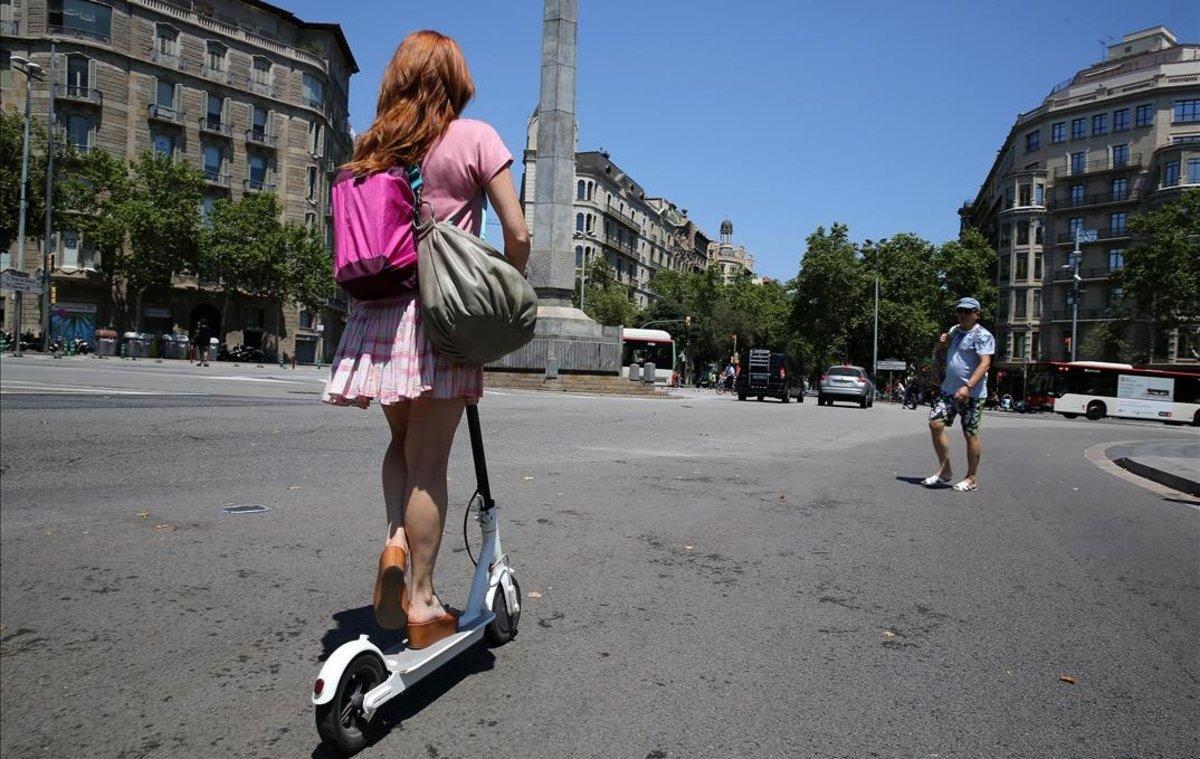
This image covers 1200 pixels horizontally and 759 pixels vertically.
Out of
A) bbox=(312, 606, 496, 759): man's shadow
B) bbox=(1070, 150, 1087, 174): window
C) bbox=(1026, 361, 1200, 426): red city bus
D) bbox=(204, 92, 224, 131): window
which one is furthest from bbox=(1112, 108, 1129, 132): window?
bbox=(312, 606, 496, 759): man's shadow

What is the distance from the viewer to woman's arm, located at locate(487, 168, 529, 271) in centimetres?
242

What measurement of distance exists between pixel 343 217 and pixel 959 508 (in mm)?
5894

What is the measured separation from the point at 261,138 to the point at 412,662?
6098cm

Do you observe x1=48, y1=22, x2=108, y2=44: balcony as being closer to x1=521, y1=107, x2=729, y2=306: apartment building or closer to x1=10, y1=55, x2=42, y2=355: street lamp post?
x1=10, y1=55, x2=42, y2=355: street lamp post

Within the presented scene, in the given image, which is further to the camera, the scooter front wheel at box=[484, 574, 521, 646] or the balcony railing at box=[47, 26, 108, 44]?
the balcony railing at box=[47, 26, 108, 44]

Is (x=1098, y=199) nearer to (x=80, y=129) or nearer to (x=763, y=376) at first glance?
(x=763, y=376)

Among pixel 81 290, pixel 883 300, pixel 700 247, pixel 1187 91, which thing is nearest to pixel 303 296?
pixel 81 290

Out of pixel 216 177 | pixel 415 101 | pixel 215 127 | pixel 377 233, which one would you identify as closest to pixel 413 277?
pixel 377 233

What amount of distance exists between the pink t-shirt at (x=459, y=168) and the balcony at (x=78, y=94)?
2063 inches

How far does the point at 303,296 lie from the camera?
5338cm

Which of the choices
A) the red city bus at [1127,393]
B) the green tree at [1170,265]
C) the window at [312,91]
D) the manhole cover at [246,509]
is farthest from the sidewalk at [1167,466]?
the window at [312,91]

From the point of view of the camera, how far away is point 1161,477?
33.7ft

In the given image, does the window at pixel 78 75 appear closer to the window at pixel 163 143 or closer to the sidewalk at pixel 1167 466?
the window at pixel 163 143

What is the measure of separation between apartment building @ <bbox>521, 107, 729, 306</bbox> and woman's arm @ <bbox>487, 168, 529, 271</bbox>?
253 feet
